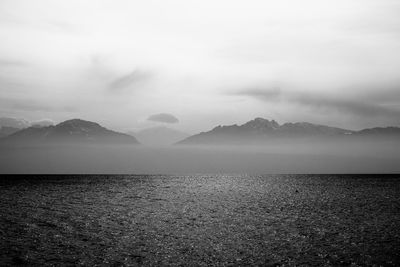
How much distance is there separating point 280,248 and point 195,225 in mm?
10112

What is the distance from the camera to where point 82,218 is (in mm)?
32812

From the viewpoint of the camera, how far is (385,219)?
107 ft

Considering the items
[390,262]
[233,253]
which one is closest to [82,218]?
[233,253]

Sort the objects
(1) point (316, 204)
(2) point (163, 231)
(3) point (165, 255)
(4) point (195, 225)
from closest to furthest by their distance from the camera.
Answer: (3) point (165, 255) → (2) point (163, 231) → (4) point (195, 225) → (1) point (316, 204)

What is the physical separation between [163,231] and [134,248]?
5.51 metres

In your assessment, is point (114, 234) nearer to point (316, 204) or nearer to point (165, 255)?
point (165, 255)

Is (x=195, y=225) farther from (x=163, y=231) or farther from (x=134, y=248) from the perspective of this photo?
(x=134, y=248)

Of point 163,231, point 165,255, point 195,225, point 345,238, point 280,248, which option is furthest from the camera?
point 195,225

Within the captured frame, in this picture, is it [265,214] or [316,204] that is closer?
[265,214]

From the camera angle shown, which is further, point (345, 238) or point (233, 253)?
point (345, 238)

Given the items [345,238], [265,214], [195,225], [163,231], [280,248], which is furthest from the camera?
[265,214]

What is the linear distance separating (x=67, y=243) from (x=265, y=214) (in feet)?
71.2

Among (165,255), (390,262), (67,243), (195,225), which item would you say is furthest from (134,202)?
(390,262)

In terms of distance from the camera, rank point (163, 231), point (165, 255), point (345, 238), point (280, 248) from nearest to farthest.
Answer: point (165, 255) → point (280, 248) → point (345, 238) → point (163, 231)
